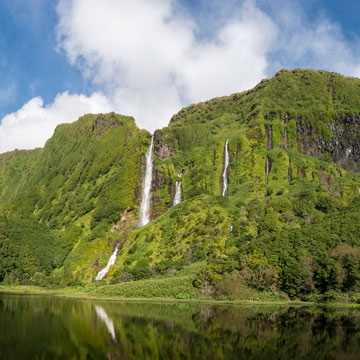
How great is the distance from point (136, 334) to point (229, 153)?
371 feet

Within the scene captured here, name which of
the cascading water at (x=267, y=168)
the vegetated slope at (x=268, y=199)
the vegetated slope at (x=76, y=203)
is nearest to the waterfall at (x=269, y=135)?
the vegetated slope at (x=268, y=199)

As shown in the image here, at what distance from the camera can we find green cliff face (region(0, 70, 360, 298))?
69562mm

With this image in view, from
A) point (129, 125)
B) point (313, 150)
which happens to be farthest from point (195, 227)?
point (129, 125)

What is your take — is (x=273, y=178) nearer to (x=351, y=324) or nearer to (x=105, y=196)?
(x=105, y=196)

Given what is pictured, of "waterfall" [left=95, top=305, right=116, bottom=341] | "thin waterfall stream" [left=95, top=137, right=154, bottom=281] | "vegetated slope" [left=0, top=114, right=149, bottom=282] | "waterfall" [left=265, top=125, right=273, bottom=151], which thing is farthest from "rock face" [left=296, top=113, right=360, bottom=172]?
"waterfall" [left=95, top=305, right=116, bottom=341]

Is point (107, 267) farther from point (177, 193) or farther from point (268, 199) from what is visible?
point (268, 199)

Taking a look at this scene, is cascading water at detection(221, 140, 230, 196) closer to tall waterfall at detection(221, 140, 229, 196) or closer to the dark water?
tall waterfall at detection(221, 140, 229, 196)

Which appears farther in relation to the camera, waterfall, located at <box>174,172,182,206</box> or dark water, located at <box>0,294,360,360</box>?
waterfall, located at <box>174,172,182,206</box>

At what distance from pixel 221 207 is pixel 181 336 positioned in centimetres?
7351

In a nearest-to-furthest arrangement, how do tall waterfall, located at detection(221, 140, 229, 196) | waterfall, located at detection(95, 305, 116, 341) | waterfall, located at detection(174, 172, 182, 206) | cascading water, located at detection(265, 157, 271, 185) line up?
waterfall, located at detection(95, 305, 116, 341) < cascading water, located at detection(265, 157, 271, 185) < waterfall, located at detection(174, 172, 182, 206) < tall waterfall, located at detection(221, 140, 229, 196)

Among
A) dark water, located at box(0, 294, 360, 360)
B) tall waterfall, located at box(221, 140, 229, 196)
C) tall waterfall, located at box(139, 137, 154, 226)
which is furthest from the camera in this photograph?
tall waterfall, located at box(221, 140, 229, 196)

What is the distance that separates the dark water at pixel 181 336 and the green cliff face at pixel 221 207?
21862mm

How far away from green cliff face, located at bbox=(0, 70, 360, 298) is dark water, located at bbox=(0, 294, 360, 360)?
861 inches

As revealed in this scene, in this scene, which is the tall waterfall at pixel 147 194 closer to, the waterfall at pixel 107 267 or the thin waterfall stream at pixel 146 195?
the thin waterfall stream at pixel 146 195
